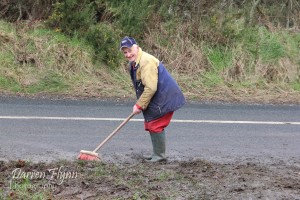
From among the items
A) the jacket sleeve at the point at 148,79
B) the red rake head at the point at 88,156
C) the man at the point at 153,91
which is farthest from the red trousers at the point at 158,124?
the red rake head at the point at 88,156

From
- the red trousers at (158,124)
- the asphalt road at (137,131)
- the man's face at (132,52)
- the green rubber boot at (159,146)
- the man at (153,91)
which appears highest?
→ the man's face at (132,52)

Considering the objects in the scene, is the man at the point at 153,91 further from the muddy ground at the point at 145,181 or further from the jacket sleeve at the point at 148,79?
the muddy ground at the point at 145,181

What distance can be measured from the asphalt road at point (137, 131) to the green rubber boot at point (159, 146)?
235 millimetres

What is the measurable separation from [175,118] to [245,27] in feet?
20.1

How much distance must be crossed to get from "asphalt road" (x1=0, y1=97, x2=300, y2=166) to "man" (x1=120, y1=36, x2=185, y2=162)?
16.1 inches

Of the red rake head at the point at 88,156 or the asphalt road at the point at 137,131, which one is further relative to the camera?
the asphalt road at the point at 137,131

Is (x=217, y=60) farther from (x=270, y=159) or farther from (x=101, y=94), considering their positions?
(x=270, y=159)

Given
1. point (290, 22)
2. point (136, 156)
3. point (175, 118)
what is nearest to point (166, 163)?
point (136, 156)

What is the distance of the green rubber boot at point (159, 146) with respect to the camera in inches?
282

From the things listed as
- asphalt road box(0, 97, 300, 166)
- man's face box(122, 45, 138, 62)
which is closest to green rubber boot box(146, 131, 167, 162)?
asphalt road box(0, 97, 300, 166)

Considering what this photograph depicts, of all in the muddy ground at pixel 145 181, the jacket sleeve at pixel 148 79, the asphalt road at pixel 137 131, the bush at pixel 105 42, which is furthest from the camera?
the bush at pixel 105 42

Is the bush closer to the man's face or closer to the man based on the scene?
the man

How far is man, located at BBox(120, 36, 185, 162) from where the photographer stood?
6.84m

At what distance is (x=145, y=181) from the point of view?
588cm
